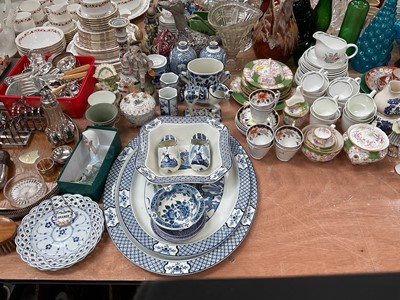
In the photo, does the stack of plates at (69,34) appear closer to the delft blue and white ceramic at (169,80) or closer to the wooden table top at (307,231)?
the delft blue and white ceramic at (169,80)

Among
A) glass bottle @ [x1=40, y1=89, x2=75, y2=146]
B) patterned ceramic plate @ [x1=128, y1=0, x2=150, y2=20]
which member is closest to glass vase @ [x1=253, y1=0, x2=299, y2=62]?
patterned ceramic plate @ [x1=128, y1=0, x2=150, y2=20]

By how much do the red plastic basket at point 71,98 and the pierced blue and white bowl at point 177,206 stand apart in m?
0.49

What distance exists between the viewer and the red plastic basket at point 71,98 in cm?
131

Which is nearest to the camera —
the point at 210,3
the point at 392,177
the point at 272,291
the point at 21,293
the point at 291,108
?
the point at 272,291

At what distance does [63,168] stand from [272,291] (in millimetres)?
1000

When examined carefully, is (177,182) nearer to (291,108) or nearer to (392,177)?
(291,108)

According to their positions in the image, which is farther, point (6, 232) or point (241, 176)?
point (241, 176)

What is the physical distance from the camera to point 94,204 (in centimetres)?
108

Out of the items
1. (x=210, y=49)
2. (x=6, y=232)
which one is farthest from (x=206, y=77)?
(x=6, y=232)

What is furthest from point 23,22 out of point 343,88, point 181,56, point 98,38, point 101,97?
point 343,88

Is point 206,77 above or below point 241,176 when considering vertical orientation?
above

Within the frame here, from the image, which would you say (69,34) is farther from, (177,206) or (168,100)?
(177,206)

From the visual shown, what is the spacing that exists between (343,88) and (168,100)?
60cm

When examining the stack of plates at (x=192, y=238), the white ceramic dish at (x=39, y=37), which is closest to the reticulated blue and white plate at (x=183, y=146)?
the stack of plates at (x=192, y=238)
